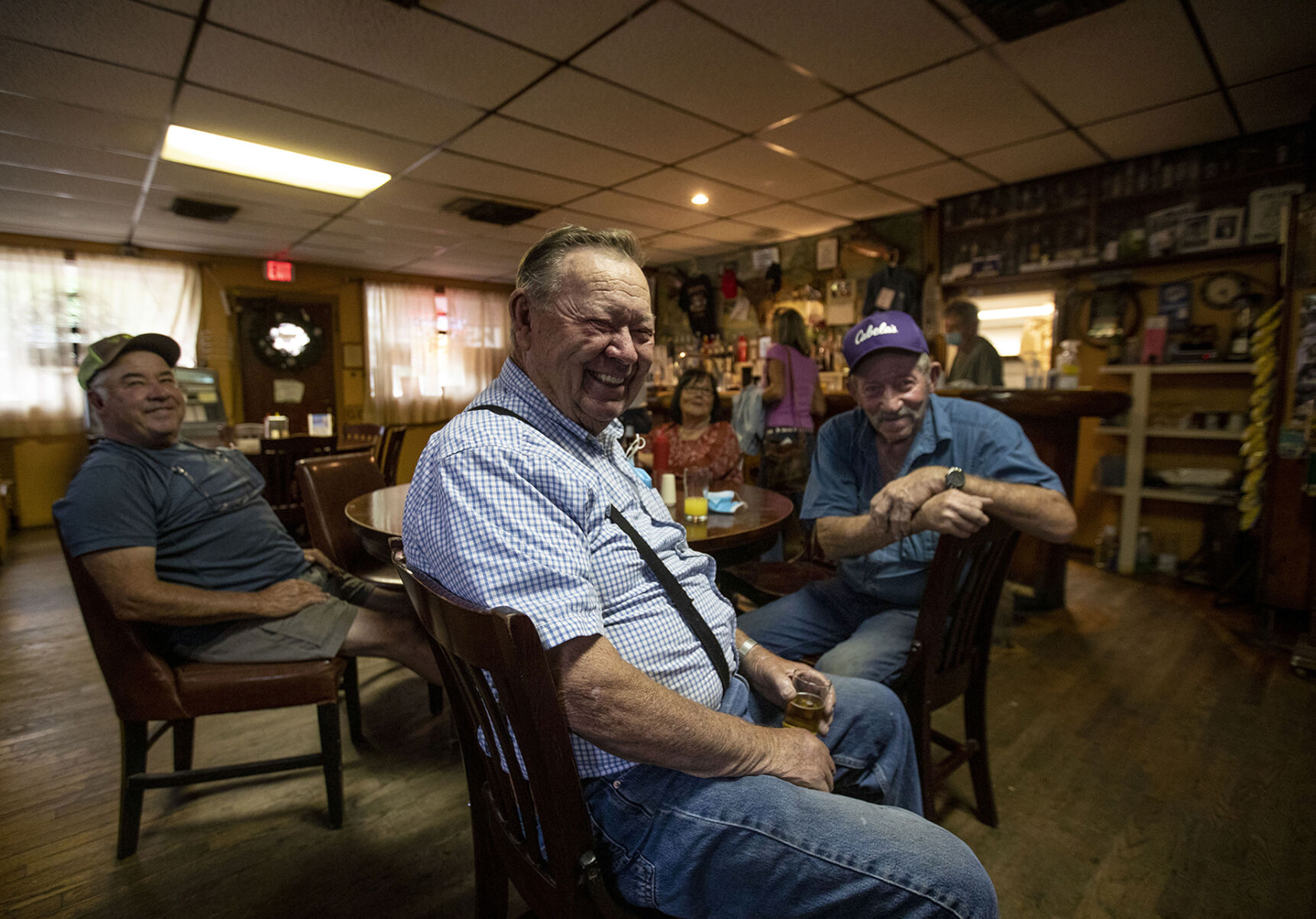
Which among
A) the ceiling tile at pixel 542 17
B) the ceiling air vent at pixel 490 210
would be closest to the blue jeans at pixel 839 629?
the ceiling tile at pixel 542 17

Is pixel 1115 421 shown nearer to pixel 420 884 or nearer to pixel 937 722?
pixel 937 722

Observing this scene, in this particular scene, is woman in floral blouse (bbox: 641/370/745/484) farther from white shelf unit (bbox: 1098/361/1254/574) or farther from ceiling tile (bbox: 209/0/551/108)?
white shelf unit (bbox: 1098/361/1254/574)

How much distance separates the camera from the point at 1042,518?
1.50 meters

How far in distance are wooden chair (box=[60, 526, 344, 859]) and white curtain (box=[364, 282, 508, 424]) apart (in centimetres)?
641

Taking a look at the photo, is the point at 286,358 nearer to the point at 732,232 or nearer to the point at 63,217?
the point at 63,217

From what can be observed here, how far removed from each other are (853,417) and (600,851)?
4.46 feet

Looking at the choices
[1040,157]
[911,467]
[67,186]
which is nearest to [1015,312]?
[1040,157]

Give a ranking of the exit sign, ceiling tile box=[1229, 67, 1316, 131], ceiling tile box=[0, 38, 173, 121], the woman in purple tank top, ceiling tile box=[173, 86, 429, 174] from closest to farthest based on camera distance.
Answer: ceiling tile box=[0, 38, 173, 121] → ceiling tile box=[1229, 67, 1316, 131] → ceiling tile box=[173, 86, 429, 174] → the woman in purple tank top → the exit sign

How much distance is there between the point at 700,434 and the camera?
10.8ft

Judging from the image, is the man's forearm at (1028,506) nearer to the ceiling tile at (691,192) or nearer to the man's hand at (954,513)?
the man's hand at (954,513)

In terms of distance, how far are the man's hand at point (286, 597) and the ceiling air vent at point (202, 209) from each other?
4.26 metres

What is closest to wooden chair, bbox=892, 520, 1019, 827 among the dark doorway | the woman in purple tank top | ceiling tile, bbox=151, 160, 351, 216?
the woman in purple tank top

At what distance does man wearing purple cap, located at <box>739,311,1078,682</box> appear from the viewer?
1.48m

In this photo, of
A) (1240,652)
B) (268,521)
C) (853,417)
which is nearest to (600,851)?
(853,417)
